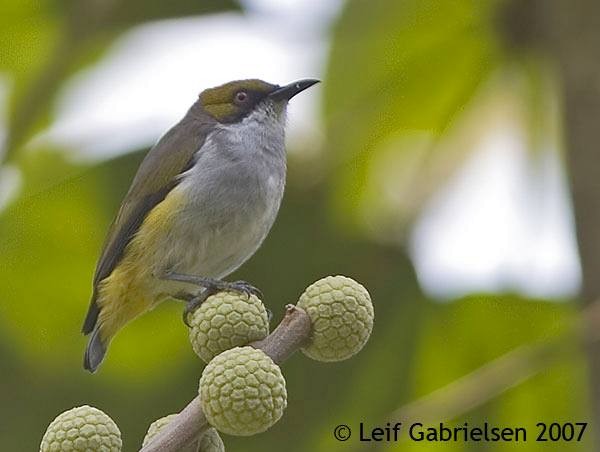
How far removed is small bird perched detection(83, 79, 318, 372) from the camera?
10.1 feet

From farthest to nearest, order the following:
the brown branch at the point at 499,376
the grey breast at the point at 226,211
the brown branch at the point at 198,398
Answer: the brown branch at the point at 499,376 < the grey breast at the point at 226,211 < the brown branch at the point at 198,398

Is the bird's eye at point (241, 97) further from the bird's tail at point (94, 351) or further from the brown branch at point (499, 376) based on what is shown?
the brown branch at point (499, 376)

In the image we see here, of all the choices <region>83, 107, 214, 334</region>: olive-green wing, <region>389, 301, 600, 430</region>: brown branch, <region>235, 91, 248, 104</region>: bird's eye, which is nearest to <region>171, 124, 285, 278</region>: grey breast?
<region>83, 107, 214, 334</region>: olive-green wing

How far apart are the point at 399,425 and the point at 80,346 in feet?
5.20

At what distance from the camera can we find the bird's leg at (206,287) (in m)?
2.15

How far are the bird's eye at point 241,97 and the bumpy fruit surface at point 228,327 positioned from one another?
204cm

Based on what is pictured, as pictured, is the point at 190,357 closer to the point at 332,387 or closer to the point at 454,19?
the point at 332,387

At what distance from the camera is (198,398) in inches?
57.8

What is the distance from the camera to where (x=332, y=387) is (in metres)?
4.33

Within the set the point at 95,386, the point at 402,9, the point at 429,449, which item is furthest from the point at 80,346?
the point at 402,9

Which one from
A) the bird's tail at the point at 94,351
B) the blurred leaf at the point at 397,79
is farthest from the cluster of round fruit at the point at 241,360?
the blurred leaf at the point at 397,79

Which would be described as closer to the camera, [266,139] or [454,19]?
[266,139]

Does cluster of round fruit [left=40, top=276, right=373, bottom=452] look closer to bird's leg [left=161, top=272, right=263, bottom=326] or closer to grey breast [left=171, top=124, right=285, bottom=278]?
bird's leg [left=161, top=272, right=263, bottom=326]

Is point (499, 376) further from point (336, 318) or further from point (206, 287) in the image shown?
point (336, 318)
